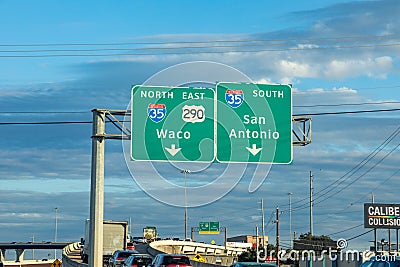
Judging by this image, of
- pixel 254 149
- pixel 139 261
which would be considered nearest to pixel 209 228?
pixel 139 261

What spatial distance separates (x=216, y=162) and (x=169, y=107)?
304 cm

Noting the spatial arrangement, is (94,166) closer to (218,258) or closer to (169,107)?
(169,107)

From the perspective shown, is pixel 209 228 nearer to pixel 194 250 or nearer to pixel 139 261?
pixel 194 250

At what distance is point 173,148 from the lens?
32344 mm

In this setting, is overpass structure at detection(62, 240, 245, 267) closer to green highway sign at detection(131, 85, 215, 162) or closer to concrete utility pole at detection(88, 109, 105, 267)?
concrete utility pole at detection(88, 109, 105, 267)

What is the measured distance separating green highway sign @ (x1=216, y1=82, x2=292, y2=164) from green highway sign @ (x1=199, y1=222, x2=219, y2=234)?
300 feet

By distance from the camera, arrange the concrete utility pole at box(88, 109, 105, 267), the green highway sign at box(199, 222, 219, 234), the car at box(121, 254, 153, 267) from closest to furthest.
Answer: the concrete utility pole at box(88, 109, 105, 267)
the car at box(121, 254, 153, 267)
the green highway sign at box(199, 222, 219, 234)

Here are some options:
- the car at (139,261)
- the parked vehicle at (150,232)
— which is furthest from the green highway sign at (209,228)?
the car at (139,261)

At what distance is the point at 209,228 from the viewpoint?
124m

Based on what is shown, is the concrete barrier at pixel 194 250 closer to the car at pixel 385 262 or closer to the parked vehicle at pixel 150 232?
the parked vehicle at pixel 150 232

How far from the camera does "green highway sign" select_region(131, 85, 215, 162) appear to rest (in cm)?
3253

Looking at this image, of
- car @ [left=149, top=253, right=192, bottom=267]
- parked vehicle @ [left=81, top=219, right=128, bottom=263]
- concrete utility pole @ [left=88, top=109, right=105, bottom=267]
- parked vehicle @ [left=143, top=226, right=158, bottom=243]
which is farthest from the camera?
parked vehicle @ [left=143, top=226, right=158, bottom=243]

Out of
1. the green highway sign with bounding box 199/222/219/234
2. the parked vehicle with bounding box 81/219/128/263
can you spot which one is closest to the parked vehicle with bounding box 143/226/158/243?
the green highway sign with bounding box 199/222/219/234

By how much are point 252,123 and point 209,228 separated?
3648 inches
